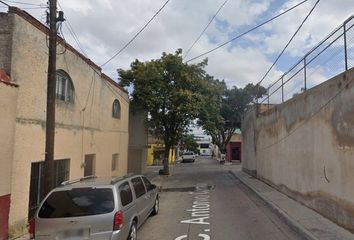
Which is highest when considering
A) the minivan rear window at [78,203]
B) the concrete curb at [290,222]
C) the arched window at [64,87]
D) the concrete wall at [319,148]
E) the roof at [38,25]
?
the roof at [38,25]

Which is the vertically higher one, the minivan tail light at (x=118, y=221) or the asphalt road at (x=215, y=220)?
the minivan tail light at (x=118, y=221)

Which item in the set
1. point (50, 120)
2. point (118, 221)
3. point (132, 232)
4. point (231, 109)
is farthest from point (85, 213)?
point (231, 109)

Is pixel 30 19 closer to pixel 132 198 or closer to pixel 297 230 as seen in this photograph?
pixel 132 198

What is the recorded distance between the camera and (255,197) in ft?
54.2

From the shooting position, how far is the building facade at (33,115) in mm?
9234

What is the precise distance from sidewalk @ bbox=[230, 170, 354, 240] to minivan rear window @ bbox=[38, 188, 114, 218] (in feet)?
14.7

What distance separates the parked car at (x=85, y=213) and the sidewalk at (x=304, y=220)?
4.12 m

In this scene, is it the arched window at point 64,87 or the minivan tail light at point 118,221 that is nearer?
the minivan tail light at point 118,221

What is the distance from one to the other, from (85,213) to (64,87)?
8.05 metres

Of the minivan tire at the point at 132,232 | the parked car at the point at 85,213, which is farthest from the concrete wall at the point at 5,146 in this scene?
the minivan tire at the point at 132,232

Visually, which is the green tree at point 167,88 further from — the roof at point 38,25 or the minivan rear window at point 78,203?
the minivan rear window at point 78,203

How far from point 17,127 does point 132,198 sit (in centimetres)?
383

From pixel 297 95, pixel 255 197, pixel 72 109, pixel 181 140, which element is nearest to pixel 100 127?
pixel 72 109

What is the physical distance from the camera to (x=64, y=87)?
14.5 m
